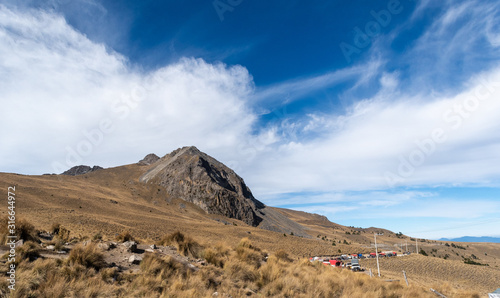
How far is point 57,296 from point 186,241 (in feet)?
25.1

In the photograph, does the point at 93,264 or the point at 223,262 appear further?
the point at 223,262

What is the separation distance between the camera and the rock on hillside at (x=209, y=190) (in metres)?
77.3

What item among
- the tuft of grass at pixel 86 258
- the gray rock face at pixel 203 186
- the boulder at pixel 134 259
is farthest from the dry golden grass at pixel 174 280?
the gray rock face at pixel 203 186

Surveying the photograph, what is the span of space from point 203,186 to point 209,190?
8.30 ft

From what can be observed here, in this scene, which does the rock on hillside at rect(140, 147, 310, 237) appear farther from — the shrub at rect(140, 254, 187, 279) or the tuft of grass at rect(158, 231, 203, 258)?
the shrub at rect(140, 254, 187, 279)

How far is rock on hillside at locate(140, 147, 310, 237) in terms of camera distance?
77.3 metres

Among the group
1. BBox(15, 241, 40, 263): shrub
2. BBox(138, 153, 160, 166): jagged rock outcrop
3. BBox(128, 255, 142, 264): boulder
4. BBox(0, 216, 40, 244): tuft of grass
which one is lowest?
BBox(128, 255, 142, 264): boulder

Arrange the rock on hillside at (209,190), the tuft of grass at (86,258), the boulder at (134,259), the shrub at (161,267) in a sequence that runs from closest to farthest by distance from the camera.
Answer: the tuft of grass at (86,258) → the shrub at (161,267) → the boulder at (134,259) → the rock on hillside at (209,190)

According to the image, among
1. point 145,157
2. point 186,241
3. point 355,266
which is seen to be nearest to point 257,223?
point 355,266

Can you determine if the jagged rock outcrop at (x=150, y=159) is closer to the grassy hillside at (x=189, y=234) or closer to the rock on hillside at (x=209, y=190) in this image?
the grassy hillside at (x=189, y=234)

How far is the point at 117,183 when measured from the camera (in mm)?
89625

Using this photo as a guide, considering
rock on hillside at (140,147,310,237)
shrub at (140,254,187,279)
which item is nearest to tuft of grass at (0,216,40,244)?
shrub at (140,254,187,279)

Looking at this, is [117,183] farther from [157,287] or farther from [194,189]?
[157,287]

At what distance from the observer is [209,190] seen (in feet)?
261
